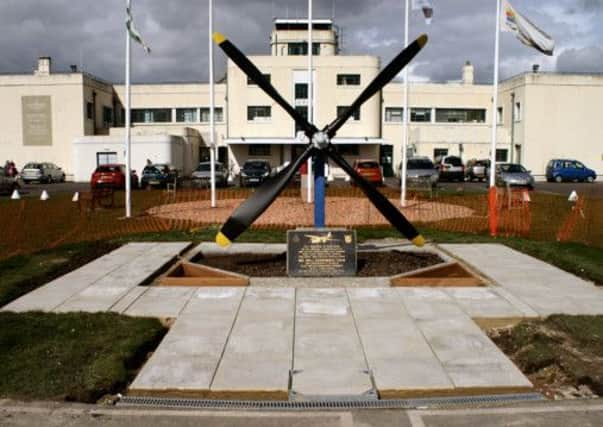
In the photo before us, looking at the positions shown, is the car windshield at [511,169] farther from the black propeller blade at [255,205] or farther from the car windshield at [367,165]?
the black propeller blade at [255,205]

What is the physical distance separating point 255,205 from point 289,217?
9.31 metres

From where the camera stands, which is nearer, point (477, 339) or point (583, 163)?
point (477, 339)

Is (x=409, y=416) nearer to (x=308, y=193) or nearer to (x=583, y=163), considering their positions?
(x=308, y=193)

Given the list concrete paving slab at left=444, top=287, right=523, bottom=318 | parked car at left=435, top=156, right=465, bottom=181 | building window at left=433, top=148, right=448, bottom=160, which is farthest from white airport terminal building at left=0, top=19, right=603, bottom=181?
concrete paving slab at left=444, top=287, right=523, bottom=318

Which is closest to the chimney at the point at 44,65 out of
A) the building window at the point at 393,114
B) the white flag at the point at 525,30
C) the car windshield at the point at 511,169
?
the building window at the point at 393,114

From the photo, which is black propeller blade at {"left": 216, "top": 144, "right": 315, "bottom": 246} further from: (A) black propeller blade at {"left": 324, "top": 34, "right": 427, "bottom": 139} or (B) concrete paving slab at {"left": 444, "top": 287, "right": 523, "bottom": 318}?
(B) concrete paving slab at {"left": 444, "top": 287, "right": 523, "bottom": 318}

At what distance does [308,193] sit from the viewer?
22.4m

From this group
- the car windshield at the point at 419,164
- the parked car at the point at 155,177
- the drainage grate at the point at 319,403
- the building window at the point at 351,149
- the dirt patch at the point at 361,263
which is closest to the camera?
the drainage grate at the point at 319,403

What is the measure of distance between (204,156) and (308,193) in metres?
36.1

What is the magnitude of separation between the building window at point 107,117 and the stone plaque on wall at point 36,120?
547 cm

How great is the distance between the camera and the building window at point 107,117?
181 feet

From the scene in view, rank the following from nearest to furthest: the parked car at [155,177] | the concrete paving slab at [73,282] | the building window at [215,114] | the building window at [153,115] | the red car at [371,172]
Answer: the concrete paving slab at [73,282] < the red car at [371,172] < the parked car at [155,177] < the building window at [215,114] < the building window at [153,115]

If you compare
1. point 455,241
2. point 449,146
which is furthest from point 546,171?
point 455,241

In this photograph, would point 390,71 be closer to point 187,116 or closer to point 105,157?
point 105,157
